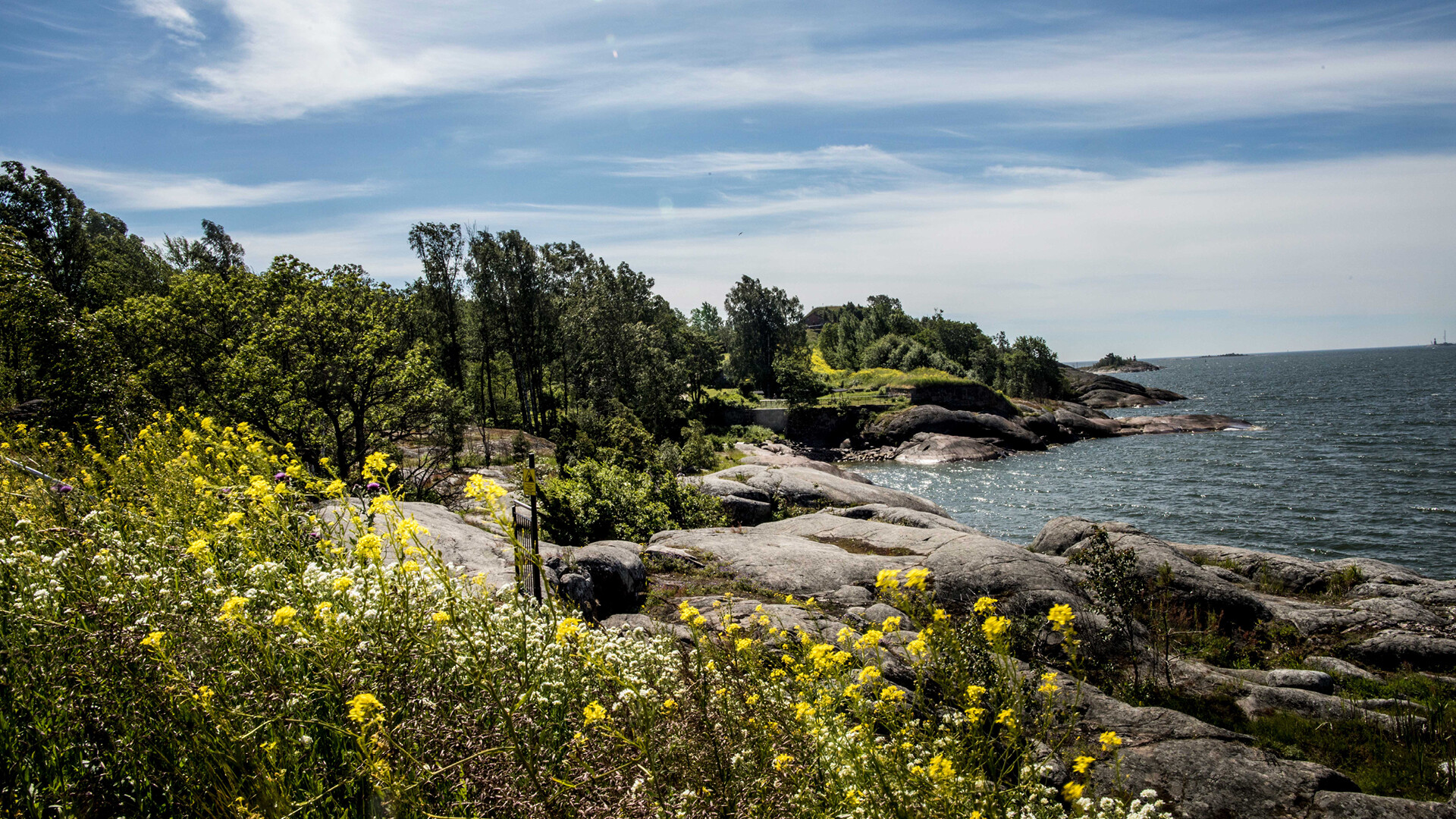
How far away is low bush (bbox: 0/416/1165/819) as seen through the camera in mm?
3105

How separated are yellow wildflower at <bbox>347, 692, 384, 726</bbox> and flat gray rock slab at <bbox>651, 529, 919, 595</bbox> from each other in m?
10.1

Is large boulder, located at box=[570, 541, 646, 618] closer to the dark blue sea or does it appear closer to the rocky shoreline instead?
the rocky shoreline

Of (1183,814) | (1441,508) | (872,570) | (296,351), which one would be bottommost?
(1441,508)

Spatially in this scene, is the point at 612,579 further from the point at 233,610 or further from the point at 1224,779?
the point at 1224,779

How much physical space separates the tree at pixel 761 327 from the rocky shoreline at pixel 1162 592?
2600 inches

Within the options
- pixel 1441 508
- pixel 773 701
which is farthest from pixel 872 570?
pixel 1441 508

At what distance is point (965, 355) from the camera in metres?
102

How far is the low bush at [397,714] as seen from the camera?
3.11 m

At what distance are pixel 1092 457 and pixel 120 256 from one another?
75193 millimetres

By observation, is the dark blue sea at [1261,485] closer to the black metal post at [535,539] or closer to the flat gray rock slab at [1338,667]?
the flat gray rock slab at [1338,667]

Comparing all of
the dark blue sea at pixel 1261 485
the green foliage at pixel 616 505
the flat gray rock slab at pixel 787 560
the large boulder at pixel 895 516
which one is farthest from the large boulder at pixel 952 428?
the flat gray rock slab at pixel 787 560

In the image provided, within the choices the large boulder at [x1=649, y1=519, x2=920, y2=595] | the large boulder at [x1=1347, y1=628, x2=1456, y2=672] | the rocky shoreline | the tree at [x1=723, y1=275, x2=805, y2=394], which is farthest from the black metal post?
the tree at [x1=723, y1=275, x2=805, y2=394]

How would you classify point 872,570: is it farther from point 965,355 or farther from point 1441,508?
point 965,355

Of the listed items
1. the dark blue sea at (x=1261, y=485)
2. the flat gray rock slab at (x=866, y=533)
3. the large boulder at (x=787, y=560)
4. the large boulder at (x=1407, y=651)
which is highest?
the large boulder at (x=787, y=560)
